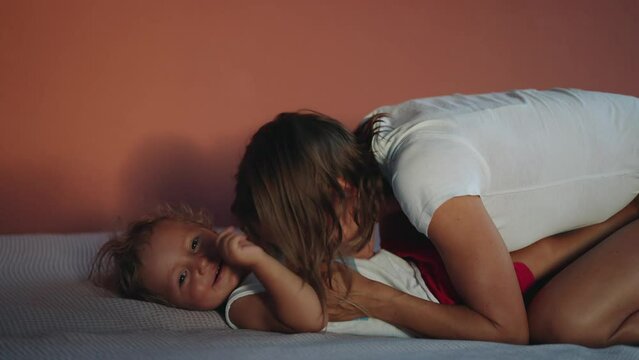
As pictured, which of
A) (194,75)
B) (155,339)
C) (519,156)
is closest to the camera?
(155,339)

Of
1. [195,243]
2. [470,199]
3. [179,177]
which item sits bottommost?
[179,177]

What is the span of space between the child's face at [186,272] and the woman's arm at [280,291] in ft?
0.43

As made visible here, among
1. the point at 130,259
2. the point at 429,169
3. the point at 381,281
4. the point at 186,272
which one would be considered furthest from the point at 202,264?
the point at 429,169

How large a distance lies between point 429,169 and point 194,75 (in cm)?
119

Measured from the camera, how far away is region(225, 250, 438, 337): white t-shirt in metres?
1.18

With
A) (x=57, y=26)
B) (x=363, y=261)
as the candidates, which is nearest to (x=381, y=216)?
(x=363, y=261)

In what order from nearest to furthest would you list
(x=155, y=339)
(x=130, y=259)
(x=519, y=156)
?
(x=155, y=339) < (x=519, y=156) < (x=130, y=259)

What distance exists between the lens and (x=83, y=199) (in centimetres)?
208

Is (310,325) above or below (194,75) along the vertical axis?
below

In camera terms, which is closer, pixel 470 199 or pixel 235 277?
pixel 470 199

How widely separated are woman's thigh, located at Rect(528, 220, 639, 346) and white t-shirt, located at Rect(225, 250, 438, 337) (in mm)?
186

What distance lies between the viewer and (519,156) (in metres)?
1.20

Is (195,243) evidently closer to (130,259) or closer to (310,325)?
(130,259)

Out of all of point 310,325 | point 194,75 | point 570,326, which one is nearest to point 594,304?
point 570,326
